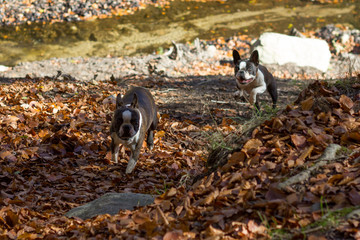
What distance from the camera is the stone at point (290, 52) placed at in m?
14.0

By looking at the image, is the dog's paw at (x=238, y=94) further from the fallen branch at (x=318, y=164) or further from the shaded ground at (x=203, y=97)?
the fallen branch at (x=318, y=164)

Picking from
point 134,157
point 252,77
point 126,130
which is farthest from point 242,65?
point 126,130

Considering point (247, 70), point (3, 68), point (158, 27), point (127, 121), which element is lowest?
point (3, 68)

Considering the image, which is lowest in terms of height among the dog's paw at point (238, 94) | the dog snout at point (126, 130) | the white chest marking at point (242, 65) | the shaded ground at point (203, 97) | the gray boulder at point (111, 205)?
the shaded ground at point (203, 97)

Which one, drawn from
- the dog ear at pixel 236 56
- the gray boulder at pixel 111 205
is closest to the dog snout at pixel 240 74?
the dog ear at pixel 236 56

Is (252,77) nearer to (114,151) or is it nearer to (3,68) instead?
(114,151)

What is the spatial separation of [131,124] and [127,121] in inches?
2.6

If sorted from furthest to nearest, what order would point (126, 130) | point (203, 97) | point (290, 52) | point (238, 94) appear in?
point (290, 52) < point (203, 97) < point (238, 94) < point (126, 130)

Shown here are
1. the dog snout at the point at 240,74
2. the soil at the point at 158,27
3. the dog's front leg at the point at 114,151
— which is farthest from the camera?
the soil at the point at 158,27

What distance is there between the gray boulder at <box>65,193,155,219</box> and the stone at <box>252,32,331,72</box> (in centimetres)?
1047

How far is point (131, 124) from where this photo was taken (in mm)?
5391

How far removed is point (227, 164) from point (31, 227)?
201 centimetres

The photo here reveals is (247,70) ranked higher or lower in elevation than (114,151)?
higher

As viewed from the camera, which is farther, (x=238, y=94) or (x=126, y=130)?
(x=238, y=94)
